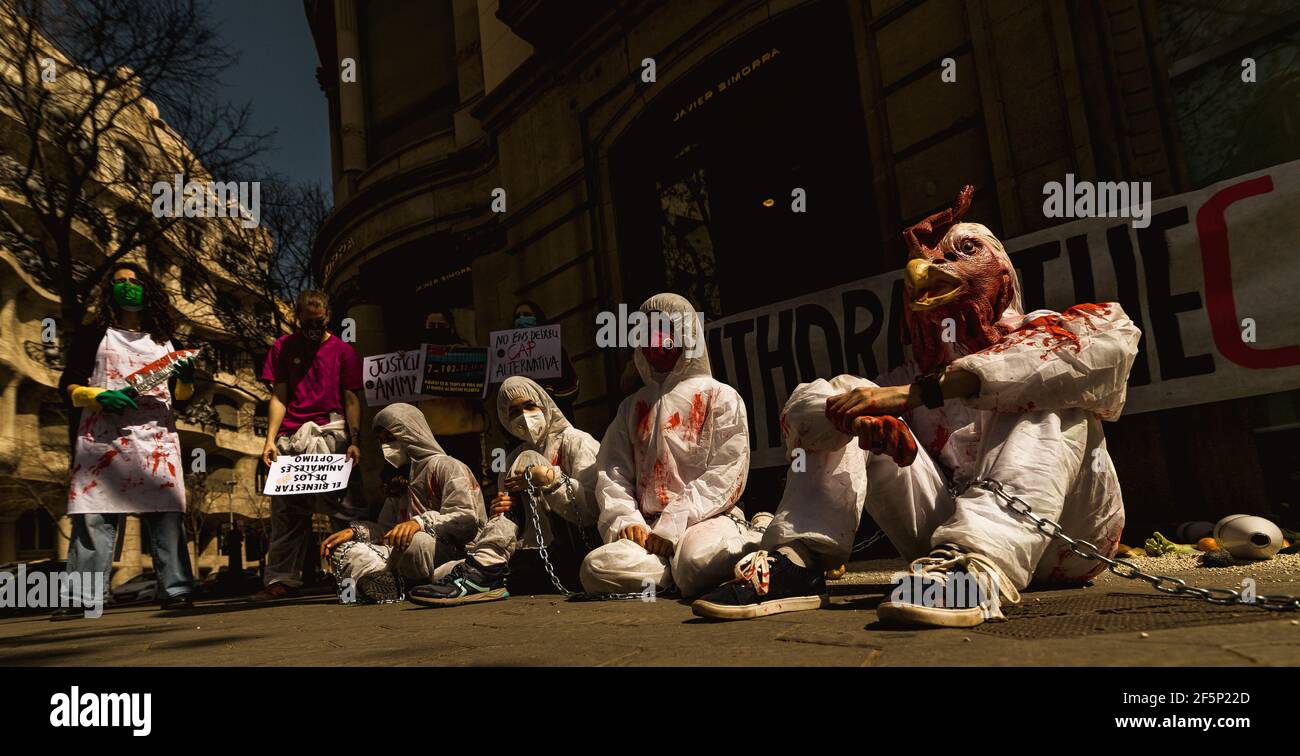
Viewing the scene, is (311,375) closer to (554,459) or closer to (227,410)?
(554,459)

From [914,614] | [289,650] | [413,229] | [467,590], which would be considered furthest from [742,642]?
[413,229]

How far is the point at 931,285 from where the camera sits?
8.59 feet

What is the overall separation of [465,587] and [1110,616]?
11.6 feet

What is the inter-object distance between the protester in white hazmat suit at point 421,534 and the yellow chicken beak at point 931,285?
3.14 m

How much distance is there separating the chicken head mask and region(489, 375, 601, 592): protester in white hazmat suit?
235cm

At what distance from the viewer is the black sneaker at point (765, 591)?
8.19ft

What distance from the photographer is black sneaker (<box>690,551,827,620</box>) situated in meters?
2.50

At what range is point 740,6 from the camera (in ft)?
26.2

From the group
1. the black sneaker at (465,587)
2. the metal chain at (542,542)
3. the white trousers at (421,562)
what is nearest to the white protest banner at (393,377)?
the white trousers at (421,562)

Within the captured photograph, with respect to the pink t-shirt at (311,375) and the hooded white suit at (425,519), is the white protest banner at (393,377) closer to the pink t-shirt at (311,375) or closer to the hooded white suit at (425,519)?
the pink t-shirt at (311,375)

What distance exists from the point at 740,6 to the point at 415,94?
8.66 metres

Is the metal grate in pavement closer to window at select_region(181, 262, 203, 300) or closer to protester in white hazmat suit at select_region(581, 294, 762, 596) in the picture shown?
protester in white hazmat suit at select_region(581, 294, 762, 596)

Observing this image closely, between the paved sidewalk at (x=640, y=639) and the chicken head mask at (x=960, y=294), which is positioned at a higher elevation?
the chicken head mask at (x=960, y=294)
